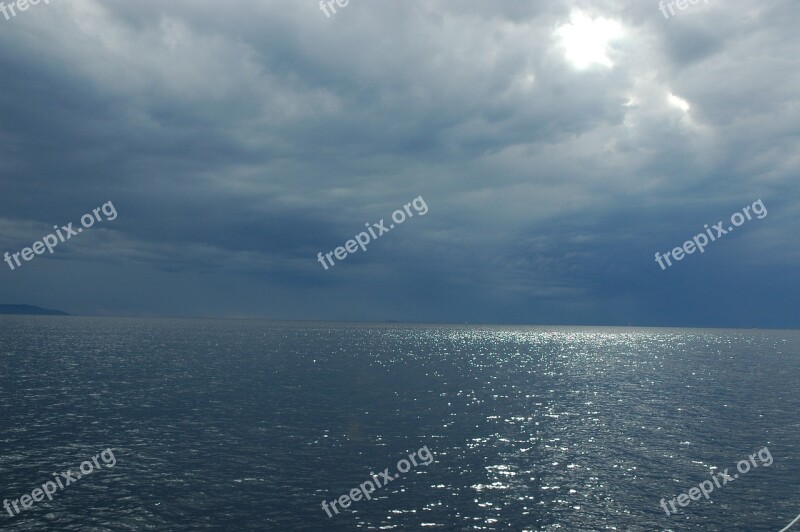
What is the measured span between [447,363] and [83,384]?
304 feet

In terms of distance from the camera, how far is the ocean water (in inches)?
1356

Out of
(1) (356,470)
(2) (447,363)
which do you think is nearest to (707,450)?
(1) (356,470)

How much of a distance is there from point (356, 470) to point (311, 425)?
58.7 ft

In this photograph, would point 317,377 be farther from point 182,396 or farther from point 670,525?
point 670,525

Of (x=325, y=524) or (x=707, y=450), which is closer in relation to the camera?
(x=325, y=524)

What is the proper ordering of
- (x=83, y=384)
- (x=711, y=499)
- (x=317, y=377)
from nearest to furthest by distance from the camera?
(x=711, y=499)
(x=83, y=384)
(x=317, y=377)

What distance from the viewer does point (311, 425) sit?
60.0 metres

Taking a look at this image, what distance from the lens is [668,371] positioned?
135 m

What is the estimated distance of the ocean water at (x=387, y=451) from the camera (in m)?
34.4

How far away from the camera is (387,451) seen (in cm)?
4947

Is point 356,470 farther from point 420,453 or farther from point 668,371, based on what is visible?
point 668,371

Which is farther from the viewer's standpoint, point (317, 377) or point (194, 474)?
point (317, 377)

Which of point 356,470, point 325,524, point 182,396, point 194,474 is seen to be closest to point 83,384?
point 182,396

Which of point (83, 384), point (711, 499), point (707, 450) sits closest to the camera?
point (711, 499)
